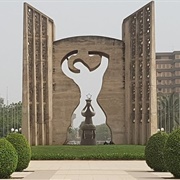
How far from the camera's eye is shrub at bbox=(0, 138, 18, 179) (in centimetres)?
1446

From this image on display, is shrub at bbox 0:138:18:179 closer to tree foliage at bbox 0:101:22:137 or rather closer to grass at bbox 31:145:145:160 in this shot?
grass at bbox 31:145:145:160

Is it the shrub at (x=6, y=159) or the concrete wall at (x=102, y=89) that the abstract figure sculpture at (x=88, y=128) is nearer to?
the concrete wall at (x=102, y=89)

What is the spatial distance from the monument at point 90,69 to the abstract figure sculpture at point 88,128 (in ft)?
10.1

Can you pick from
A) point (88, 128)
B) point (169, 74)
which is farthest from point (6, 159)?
point (169, 74)

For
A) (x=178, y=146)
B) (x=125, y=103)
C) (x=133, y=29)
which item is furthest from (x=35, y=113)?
(x=178, y=146)

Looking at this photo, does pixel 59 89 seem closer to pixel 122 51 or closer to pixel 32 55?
pixel 32 55

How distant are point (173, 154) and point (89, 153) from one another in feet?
45.6

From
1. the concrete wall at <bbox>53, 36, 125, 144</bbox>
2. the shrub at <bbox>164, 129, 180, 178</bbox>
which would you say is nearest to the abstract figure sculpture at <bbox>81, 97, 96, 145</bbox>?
the concrete wall at <bbox>53, 36, 125, 144</bbox>

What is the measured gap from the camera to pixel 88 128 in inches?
1385

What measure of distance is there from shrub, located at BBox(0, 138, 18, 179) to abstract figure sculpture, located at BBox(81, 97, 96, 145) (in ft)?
65.9

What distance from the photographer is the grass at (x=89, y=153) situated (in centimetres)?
2691

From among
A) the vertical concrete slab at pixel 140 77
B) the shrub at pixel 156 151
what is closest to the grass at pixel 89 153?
the vertical concrete slab at pixel 140 77

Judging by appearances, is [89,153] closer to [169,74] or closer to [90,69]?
[90,69]

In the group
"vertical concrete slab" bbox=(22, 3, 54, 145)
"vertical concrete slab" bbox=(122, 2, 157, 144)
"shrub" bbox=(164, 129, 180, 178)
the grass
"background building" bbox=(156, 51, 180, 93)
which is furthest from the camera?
"background building" bbox=(156, 51, 180, 93)
